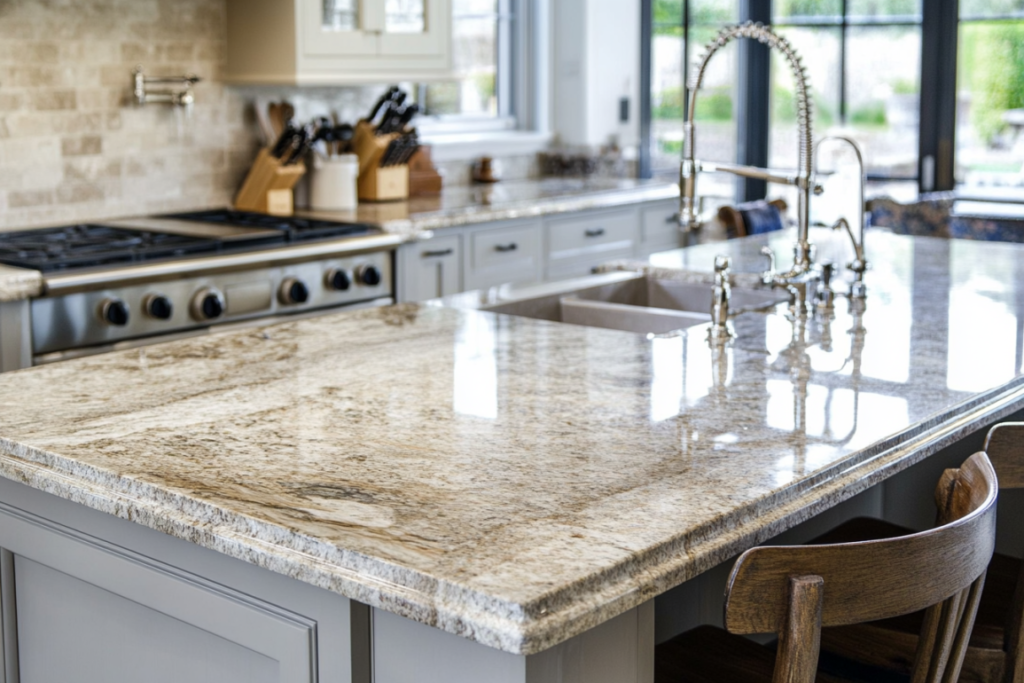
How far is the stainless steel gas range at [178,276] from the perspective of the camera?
304 centimetres

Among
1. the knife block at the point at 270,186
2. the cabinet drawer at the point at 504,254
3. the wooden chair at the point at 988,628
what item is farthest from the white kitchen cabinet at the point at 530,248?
the wooden chair at the point at 988,628

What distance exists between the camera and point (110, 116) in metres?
4.04

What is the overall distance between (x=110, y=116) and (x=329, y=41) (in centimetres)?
83

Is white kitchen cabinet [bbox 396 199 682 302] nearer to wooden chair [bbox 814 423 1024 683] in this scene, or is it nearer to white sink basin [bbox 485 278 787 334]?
white sink basin [bbox 485 278 787 334]

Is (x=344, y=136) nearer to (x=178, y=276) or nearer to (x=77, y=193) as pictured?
(x=77, y=193)

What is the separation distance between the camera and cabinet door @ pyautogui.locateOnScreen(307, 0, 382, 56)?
13.7ft

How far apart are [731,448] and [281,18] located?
Result: 3.16 m

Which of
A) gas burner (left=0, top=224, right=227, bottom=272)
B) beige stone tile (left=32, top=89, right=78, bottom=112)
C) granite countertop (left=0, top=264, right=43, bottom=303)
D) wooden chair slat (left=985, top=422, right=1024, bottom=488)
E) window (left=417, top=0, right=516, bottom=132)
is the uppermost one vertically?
window (left=417, top=0, right=516, bottom=132)

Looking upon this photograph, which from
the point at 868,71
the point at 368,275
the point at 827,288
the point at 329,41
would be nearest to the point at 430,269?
the point at 368,275

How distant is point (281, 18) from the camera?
13.6 ft

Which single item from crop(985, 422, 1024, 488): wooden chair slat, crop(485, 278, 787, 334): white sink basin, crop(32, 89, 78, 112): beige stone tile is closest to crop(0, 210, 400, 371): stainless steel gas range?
crop(32, 89, 78, 112): beige stone tile

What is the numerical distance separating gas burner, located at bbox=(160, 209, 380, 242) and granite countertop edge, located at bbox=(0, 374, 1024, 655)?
226cm

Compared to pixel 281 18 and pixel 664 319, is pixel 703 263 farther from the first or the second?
pixel 281 18

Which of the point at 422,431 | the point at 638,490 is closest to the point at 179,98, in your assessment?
the point at 422,431
